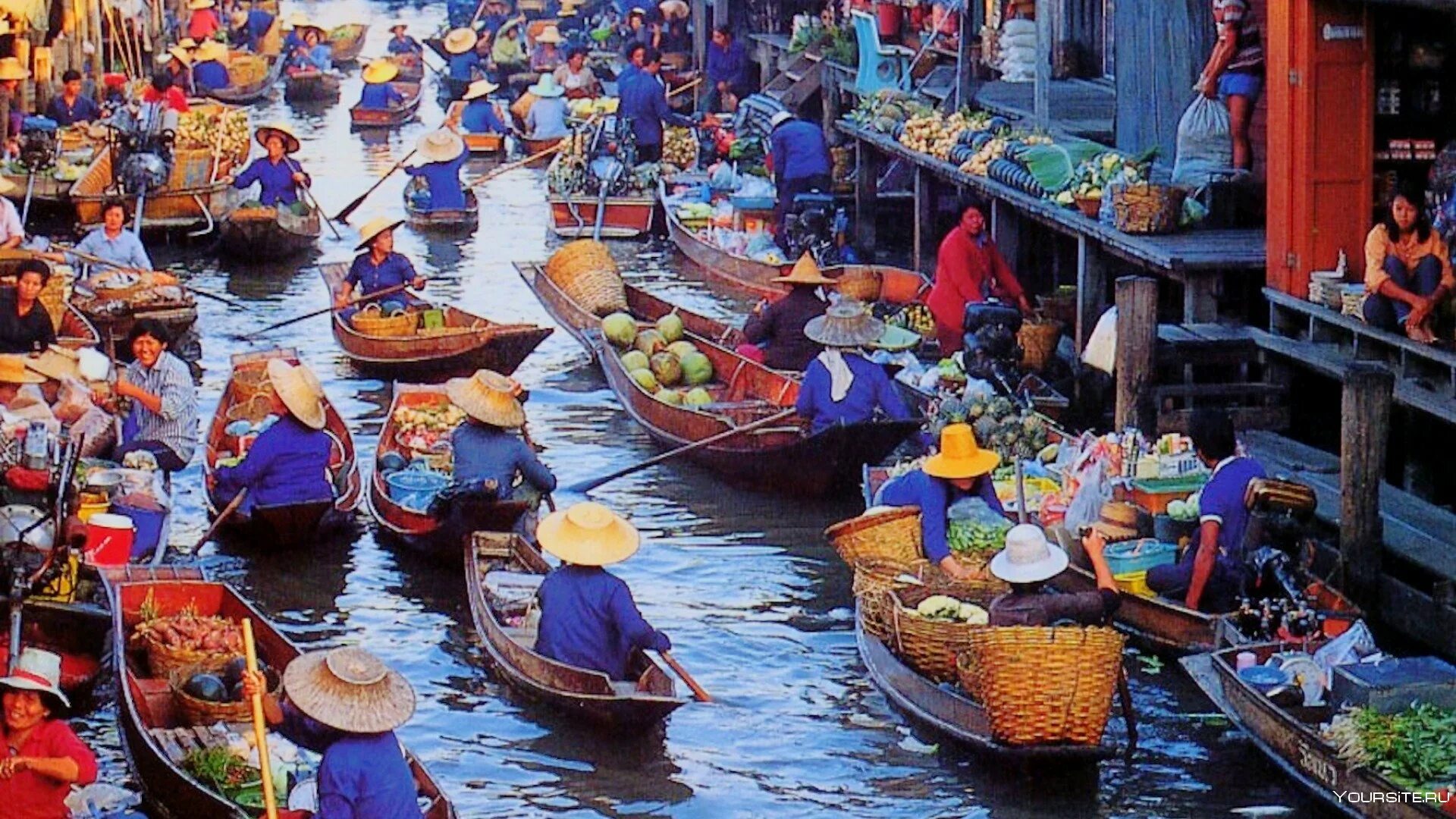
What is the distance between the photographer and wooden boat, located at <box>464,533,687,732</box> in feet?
37.8

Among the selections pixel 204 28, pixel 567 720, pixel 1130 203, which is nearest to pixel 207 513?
pixel 567 720

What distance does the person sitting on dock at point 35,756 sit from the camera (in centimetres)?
958

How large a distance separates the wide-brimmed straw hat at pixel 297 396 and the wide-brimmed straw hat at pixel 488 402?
94 cm

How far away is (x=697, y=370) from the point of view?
61.3 feet

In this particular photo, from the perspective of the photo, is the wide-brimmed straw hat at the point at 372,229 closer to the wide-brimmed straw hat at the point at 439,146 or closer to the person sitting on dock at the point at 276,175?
the person sitting on dock at the point at 276,175

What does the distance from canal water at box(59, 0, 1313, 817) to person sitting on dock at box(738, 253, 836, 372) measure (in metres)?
1.14

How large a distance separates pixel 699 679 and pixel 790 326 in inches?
207

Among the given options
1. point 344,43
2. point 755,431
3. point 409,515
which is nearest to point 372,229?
point 755,431

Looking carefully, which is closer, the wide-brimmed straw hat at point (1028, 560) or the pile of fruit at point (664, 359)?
the wide-brimmed straw hat at point (1028, 560)

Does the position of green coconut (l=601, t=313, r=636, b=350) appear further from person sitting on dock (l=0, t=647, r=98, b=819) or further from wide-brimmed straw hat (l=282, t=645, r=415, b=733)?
wide-brimmed straw hat (l=282, t=645, r=415, b=733)

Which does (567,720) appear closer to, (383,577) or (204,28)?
(383,577)

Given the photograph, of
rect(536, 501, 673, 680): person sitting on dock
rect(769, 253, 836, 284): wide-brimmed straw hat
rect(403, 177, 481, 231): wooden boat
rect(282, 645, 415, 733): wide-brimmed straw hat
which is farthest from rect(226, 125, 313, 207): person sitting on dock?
rect(282, 645, 415, 733): wide-brimmed straw hat

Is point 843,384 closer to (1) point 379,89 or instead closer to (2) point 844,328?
(2) point 844,328

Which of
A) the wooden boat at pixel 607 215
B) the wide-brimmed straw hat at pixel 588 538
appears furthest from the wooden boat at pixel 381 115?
the wide-brimmed straw hat at pixel 588 538
